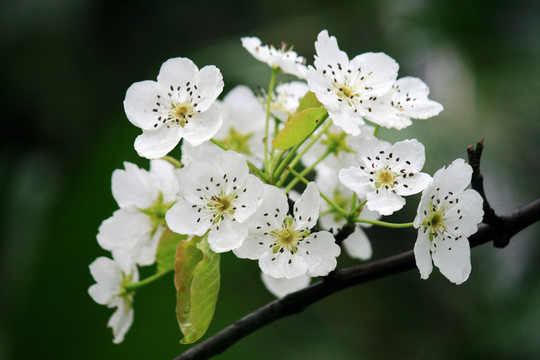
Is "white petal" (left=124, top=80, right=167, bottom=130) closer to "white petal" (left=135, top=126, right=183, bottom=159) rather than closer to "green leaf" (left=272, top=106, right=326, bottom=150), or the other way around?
"white petal" (left=135, top=126, right=183, bottom=159)

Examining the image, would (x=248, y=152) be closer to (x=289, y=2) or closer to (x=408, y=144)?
(x=408, y=144)

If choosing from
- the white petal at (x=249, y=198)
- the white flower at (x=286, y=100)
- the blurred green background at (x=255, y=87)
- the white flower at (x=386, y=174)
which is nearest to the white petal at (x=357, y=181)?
the white flower at (x=386, y=174)

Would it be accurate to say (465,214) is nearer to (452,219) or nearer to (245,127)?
(452,219)

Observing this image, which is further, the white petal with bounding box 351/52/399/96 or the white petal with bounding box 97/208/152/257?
the white petal with bounding box 97/208/152/257

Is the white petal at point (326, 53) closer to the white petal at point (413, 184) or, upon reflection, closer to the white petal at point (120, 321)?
the white petal at point (413, 184)

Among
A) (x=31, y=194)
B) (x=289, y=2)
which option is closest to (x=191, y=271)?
(x=31, y=194)

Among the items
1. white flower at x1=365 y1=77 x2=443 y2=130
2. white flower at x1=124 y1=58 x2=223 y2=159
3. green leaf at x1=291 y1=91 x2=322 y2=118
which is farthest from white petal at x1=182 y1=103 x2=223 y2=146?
white flower at x1=365 y1=77 x2=443 y2=130
